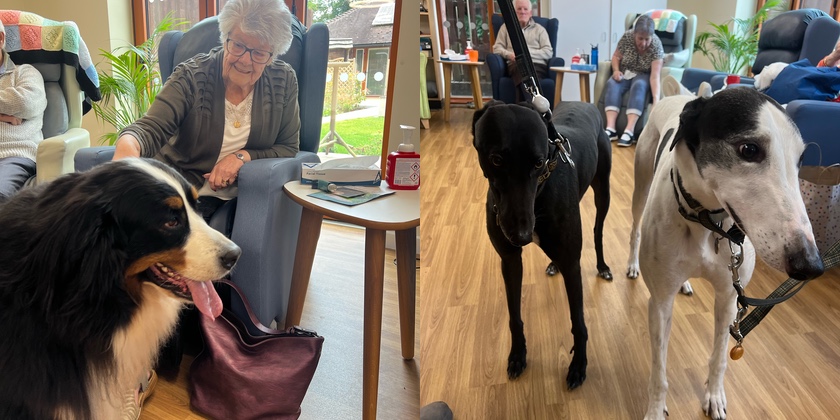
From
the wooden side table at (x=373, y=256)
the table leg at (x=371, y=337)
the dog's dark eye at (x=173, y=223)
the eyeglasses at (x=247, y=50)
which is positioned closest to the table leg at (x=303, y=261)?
the wooden side table at (x=373, y=256)

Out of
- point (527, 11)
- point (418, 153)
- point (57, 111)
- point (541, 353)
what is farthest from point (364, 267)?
point (57, 111)

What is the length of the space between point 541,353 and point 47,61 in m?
1.30

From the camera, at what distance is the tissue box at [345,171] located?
105cm

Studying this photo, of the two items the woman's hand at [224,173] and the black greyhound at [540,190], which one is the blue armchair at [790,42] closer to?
the black greyhound at [540,190]

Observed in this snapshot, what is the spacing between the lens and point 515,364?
111cm

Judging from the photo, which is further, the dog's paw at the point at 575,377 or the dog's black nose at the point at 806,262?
the dog's paw at the point at 575,377

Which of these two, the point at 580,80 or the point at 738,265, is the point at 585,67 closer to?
the point at 580,80

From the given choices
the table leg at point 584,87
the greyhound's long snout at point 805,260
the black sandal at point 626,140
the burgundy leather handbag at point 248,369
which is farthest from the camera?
the black sandal at point 626,140

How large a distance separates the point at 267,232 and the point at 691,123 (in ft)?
2.92

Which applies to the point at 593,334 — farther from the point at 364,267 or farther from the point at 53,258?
the point at 53,258

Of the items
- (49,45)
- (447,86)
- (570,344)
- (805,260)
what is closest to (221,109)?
(49,45)

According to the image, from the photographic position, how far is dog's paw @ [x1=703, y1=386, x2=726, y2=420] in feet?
3.57

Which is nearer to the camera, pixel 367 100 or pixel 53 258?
pixel 53 258

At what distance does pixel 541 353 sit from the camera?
1156mm
